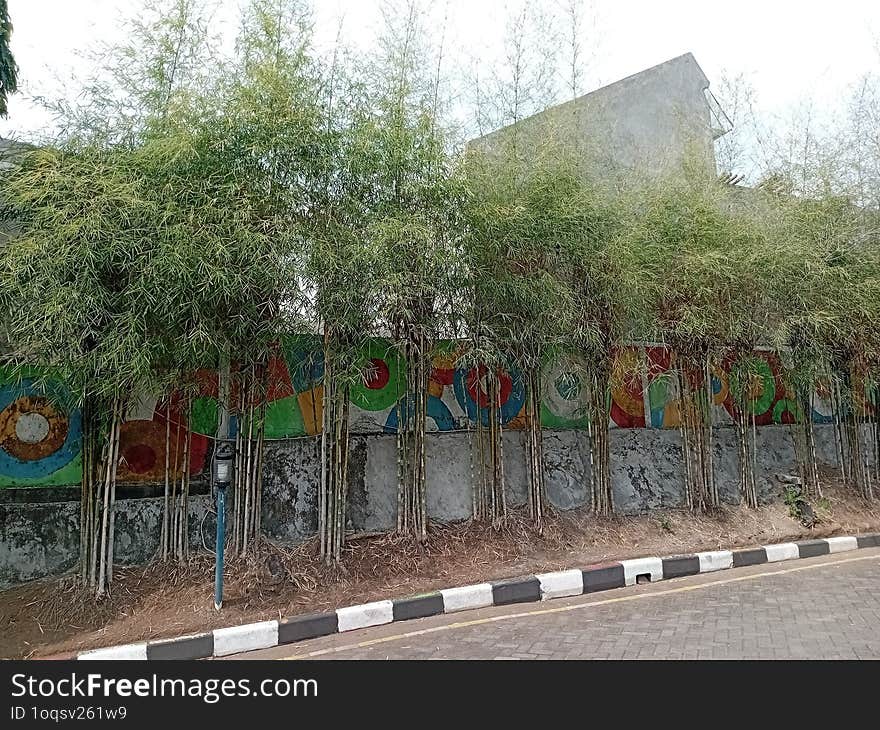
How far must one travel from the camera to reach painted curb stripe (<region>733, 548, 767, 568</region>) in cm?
698

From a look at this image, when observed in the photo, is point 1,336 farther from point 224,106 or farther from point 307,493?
point 307,493

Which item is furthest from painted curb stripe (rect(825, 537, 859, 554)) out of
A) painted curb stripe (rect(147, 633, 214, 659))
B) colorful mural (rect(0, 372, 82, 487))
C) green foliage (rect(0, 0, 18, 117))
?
green foliage (rect(0, 0, 18, 117))

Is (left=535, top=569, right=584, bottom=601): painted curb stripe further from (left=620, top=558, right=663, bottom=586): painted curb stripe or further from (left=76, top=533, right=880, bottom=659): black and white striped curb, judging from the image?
(left=620, top=558, right=663, bottom=586): painted curb stripe

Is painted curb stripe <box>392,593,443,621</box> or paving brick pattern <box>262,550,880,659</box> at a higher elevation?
painted curb stripe <box>392,593,443,621</box>

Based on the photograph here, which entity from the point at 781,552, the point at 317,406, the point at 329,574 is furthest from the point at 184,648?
the point at 781,552

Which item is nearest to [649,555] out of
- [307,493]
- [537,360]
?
[537,360]

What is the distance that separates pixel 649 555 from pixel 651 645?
249 cm

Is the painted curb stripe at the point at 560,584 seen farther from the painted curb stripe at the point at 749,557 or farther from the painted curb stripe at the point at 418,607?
the painted curb stripe at the point at 749,557

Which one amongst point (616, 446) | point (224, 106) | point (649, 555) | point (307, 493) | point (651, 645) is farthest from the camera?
point (616, 446)

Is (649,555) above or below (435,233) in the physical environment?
below

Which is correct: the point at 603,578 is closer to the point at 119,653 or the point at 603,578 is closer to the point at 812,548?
the point at 812,548

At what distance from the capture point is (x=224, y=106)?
4.79m

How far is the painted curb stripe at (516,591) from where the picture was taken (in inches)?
222

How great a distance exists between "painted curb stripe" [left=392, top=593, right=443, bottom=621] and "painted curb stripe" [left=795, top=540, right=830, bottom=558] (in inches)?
170
